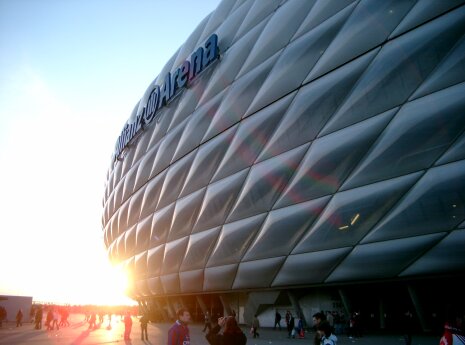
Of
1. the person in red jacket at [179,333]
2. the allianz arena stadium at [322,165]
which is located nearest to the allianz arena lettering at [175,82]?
the allianz arena stadium at [322,165]

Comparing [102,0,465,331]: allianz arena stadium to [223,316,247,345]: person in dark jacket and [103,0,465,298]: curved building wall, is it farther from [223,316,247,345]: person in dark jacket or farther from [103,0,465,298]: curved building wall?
[223,316,247,345]: person in dark jacket

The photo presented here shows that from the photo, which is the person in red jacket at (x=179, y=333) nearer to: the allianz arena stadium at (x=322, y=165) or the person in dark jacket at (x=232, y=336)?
the person in dark jacket at (x=232, y=336)

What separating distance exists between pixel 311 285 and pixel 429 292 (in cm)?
388

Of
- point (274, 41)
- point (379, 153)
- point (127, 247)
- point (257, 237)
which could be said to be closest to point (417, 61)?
point (379, 153)

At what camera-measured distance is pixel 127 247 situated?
1099 inches

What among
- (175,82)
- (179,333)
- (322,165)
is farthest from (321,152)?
(175,82)


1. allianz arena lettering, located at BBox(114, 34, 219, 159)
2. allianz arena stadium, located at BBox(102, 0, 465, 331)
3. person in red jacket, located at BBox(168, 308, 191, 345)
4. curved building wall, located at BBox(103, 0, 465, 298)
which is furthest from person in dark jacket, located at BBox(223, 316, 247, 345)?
allianz arena lettering, located at BBox(114, 34, 219, 159)

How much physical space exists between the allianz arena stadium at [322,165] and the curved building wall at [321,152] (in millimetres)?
48

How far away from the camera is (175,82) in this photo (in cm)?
2417

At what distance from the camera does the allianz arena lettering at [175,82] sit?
69.5 ft

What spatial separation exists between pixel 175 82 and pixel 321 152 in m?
13.8

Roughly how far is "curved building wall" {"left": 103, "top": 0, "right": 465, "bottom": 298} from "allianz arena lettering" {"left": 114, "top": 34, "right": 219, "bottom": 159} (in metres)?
0.61

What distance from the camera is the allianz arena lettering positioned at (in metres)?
21.2

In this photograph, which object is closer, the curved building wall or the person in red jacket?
the person in red jacket
